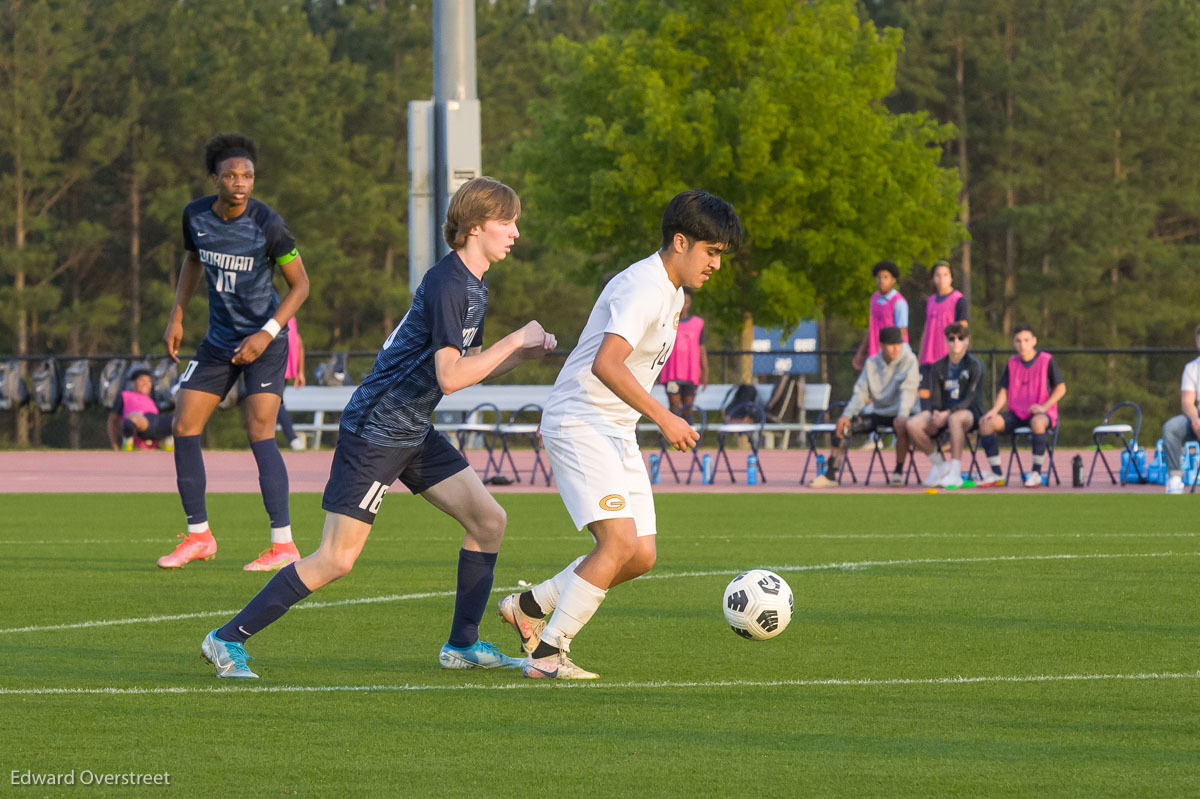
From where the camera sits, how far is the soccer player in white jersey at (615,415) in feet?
20.4

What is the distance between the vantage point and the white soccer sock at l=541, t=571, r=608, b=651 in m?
6.36

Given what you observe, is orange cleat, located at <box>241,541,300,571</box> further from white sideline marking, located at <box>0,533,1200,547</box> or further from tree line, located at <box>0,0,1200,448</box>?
tree line, located at <box>0,0,1200,448</box>

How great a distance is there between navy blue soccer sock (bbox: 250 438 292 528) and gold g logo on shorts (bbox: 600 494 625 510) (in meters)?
3.92

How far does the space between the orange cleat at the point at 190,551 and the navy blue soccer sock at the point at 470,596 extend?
A: 156 inches

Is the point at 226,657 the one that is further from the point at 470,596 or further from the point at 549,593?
the point at 549,593

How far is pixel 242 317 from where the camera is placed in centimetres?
973

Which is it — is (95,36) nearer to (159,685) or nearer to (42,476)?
(42,476)

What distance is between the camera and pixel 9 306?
5109 cm

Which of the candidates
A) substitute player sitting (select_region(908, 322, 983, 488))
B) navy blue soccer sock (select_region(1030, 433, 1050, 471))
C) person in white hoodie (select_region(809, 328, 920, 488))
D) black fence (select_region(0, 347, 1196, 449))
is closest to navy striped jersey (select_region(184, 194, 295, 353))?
person in white hoodie (select_region(809, 328, 920, 488))

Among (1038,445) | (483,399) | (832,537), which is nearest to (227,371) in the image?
(832,537)

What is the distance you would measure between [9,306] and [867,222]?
27525 millimetres

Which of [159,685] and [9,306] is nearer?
[159,685]

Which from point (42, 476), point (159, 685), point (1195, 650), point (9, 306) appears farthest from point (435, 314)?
point (9, 306)

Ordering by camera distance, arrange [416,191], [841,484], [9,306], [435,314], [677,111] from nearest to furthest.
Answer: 1. [435,314]
2. [841,484]
3. [416,191]
4. [677,111]
5. [9,306]
